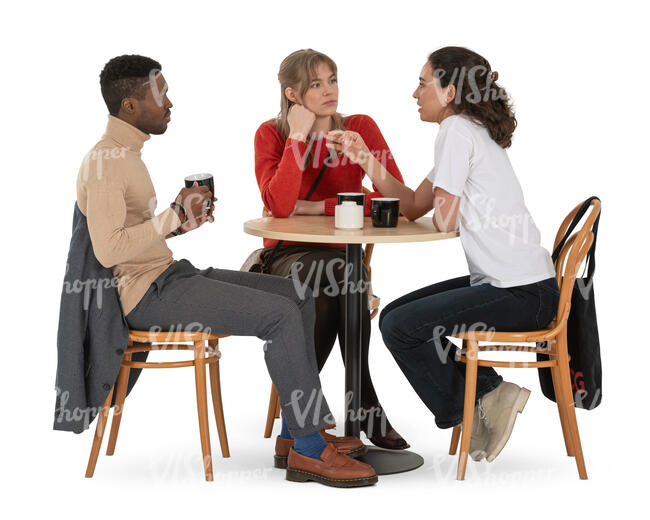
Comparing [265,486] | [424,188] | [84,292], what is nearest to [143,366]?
[84,292]

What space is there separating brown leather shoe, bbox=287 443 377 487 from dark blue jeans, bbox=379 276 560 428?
1.13ft

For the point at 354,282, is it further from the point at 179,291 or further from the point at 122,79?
the point at 122,79

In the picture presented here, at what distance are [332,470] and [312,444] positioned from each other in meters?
0.11

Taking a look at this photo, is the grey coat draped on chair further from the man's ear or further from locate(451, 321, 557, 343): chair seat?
locate(451, 321, 557, 343): chair seat

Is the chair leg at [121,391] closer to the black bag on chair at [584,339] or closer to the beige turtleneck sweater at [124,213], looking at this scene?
the beige turtleneck sweater at [124,213]

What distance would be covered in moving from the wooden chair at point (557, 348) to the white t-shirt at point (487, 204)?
111 millimetres

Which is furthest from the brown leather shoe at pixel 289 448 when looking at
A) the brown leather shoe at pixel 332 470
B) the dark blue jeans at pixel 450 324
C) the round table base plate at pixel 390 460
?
the dark blue jeans at pixel 450 324

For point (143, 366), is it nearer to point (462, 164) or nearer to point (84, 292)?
point (84, 292)

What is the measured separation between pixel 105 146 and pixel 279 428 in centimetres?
145

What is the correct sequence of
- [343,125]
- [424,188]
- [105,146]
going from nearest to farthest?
[105,146] < [424,188] < [343,125]

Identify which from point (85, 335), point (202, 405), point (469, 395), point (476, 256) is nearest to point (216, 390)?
point (202, 405)

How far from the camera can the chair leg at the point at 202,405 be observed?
3.99m

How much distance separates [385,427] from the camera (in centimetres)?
439

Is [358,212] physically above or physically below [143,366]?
above
